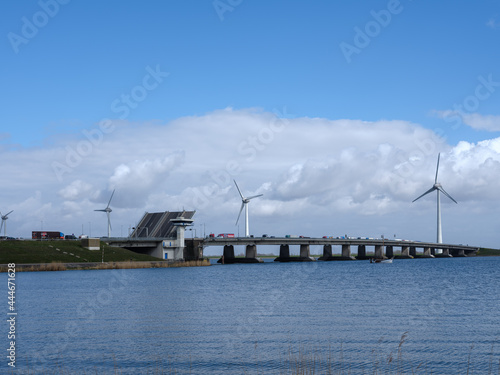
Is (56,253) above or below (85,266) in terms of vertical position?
above

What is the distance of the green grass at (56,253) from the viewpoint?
130500mm

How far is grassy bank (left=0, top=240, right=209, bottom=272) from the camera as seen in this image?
127 meters

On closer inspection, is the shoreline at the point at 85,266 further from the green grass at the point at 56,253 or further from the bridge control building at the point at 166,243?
the bridge control building at the point at 166,243

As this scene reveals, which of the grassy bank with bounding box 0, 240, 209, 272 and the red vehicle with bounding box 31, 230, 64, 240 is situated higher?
the red vehicle with bounding box 31, 230, 64, 240

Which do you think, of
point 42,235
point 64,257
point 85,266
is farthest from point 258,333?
point 42,235

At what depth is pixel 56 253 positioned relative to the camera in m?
140

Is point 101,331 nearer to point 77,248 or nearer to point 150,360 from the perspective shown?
point 150,360

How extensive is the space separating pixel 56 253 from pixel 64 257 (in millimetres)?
3365

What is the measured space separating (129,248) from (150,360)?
507 feet

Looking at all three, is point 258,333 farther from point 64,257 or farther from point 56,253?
point 56,253

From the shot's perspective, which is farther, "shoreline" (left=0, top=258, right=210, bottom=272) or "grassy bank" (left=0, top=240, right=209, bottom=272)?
"grassy bank" (left=0, top=240, right=209, bottom=272)

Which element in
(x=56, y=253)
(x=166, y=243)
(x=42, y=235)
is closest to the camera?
(x=56, y=253)

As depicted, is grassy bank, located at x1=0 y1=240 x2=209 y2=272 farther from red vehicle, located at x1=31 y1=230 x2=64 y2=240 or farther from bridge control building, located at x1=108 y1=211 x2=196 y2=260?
red vehicle, located at x1=31 y1=230 x2=64 y2=240

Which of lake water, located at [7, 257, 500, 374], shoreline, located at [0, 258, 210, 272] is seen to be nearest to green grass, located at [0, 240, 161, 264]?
shoreline, located at [0, 258, 210, 272]
